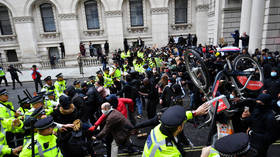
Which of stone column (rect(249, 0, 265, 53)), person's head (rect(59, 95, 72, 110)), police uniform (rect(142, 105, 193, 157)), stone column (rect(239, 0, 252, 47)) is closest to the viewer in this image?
police uniform (rect(142, 105, 193, 157))

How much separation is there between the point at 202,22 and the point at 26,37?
22.5m

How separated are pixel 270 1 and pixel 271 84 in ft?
29.7

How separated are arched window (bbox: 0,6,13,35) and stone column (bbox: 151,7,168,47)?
18907 millimetres

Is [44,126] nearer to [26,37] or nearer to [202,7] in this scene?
[202,7]

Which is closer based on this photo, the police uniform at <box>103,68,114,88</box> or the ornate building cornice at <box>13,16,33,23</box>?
the police uniform at <box>103,68,114,88</box>

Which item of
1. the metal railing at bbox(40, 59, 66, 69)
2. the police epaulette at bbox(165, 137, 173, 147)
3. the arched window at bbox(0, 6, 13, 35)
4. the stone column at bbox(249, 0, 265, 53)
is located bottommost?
the metal railing at bbox(40, 59, 66, 69)

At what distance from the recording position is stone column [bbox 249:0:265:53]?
1225 centimetres

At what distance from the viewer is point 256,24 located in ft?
41.3

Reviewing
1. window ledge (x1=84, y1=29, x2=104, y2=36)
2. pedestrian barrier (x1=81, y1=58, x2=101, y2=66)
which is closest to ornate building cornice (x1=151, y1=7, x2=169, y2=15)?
window ledge (x1=84, y1=29, x2=104, y2=36)

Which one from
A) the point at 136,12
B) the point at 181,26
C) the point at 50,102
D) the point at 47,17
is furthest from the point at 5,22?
the point at 50,102

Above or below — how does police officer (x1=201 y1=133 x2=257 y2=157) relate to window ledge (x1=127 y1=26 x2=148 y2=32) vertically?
below

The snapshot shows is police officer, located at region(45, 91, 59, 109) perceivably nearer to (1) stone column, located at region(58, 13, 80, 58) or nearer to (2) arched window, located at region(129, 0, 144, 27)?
(1) stone column, located at region(58, 13, 80, 58)

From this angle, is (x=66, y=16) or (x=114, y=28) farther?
(x=114, y=28)

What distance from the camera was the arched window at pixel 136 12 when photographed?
23580mm
